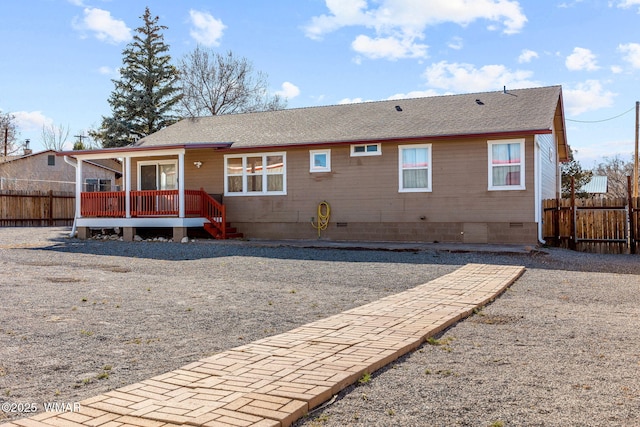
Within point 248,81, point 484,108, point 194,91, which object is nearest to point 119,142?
point 194,91

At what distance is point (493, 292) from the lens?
786 centimetres

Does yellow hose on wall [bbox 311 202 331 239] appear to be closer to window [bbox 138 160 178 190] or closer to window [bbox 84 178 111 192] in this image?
window [bbox 138 160 178 190]

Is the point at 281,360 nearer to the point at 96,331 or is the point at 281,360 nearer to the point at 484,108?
the point at 96,331

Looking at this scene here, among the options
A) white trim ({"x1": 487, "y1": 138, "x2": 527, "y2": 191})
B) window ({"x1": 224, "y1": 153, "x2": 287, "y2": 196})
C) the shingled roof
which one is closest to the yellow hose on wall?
window ({"x1": 224, "y1": 153, "x2": 287, "y2": 196})

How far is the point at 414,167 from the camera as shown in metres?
16.6

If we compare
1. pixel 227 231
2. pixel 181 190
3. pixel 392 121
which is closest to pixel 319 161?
pixel 392 121

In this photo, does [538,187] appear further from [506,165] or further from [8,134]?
[8,134]

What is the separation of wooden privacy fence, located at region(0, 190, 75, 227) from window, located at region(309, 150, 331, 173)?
19374 millimetres

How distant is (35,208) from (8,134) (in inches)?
1114

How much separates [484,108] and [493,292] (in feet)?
36.1

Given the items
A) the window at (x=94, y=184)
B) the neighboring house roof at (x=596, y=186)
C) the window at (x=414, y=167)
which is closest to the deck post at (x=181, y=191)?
the window at (x=414, y=167)

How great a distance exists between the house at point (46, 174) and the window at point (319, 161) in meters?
24.0

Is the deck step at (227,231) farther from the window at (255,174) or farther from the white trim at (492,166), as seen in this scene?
the white trim at (492,166)

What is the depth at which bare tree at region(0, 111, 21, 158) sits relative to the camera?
170 feet
